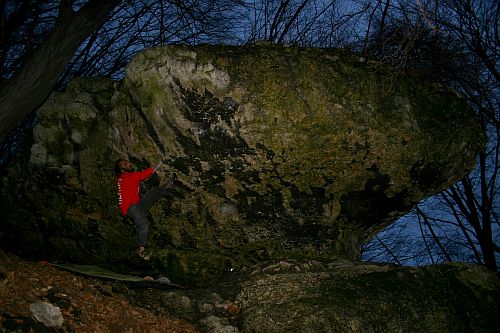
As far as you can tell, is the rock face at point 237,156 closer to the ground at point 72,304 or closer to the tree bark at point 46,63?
the tree bark at point 46,63

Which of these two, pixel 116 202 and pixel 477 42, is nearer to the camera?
pixel 116 202

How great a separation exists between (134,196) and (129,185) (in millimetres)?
191

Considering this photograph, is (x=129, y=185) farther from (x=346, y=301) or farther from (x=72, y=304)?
(x=346, y=301)

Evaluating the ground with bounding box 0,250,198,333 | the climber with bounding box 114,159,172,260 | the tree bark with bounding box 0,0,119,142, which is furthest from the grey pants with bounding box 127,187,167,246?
the tree bark with bounding box 0,0,119,142

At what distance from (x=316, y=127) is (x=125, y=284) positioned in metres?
3.34

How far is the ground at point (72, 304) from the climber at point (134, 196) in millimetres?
1211

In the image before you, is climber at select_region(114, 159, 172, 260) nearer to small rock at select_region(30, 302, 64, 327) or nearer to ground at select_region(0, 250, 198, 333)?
ground at select_region(0, 250, 198, 333)

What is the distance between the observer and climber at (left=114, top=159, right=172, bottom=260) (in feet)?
19.0

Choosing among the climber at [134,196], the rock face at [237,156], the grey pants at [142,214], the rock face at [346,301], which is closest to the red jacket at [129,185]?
the climber at [134,196]

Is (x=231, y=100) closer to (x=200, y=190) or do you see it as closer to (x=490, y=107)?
(x=200, y=190)

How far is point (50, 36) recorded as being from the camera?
16.4ft

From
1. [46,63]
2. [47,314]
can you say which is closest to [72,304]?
[47,314]

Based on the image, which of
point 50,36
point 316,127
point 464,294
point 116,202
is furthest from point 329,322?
point 50,36

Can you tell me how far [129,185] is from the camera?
5.80 metres
